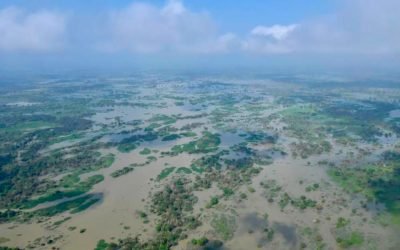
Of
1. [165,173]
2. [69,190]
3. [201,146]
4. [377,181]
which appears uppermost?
[201,146]

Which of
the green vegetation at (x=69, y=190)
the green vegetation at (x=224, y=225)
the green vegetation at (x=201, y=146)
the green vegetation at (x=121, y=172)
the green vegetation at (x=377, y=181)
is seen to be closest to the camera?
A: the green vegetation at (x=224, y=225)

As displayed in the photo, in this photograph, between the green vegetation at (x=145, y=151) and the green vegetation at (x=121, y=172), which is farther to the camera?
the green vegetation at (x=145, y=151)

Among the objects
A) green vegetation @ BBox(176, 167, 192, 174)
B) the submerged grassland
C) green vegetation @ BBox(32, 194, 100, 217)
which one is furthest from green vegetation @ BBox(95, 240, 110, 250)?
green vegetation @ BBox(176, 167, 192, 174)

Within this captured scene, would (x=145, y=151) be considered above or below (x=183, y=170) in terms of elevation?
above

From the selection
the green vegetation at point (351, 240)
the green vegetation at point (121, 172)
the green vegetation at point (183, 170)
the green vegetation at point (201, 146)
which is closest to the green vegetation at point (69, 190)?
the green vegetation at point (121, 172)

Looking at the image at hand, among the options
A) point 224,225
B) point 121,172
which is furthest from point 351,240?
point 121,172

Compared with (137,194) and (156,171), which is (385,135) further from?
(137,194)

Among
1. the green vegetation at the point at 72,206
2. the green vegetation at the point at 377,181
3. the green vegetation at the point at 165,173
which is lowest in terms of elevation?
the green vegetation at the point at 72,206

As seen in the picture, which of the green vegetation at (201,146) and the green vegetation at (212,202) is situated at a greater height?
the green vegetation at (201,146)

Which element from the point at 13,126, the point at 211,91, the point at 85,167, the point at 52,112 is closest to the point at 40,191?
the point at 85,167

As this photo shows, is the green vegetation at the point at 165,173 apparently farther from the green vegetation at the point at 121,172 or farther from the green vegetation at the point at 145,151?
the green vegetation at the point at 145,151

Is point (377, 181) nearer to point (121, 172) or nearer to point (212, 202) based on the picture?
point (212, 202)
